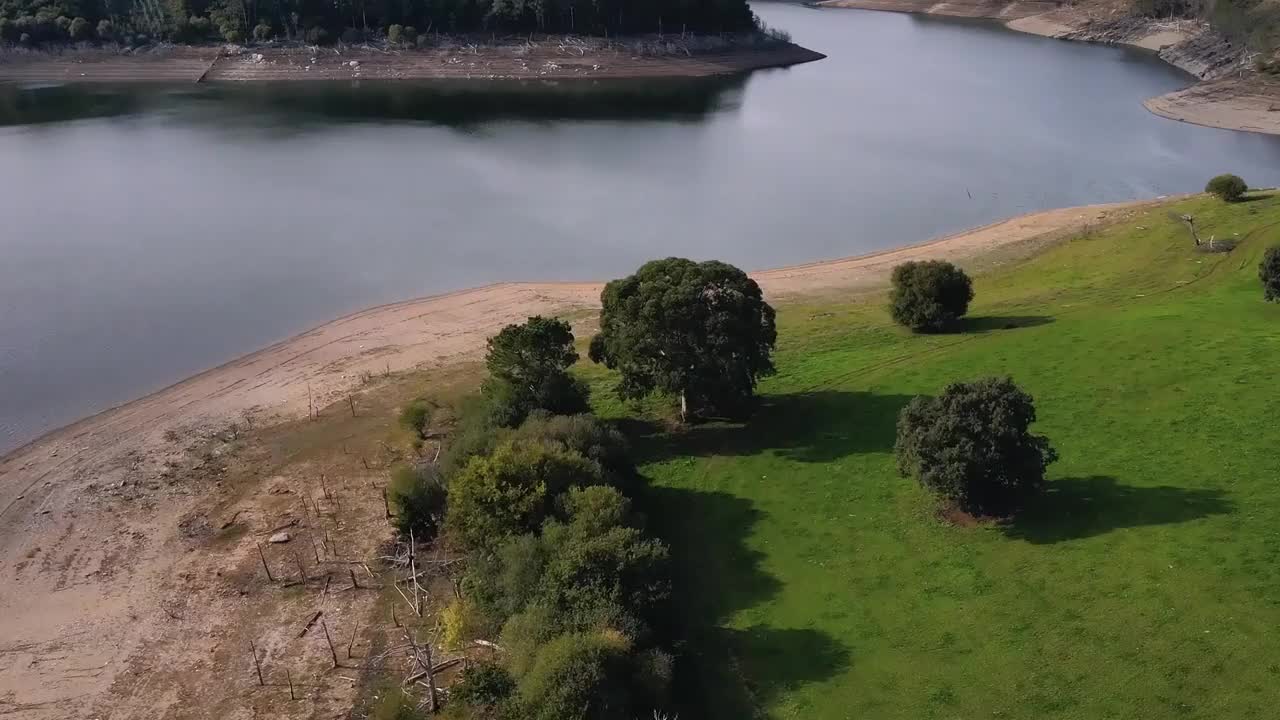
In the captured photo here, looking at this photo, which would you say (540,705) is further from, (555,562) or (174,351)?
(174,351)

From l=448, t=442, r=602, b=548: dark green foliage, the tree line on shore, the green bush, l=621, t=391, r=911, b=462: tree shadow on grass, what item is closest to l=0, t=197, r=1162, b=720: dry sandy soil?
the tree line on shore

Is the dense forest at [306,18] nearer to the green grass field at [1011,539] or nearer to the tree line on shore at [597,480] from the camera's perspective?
the green grass field at [1011,539]

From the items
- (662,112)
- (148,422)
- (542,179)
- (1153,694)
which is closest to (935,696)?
(1153,694)

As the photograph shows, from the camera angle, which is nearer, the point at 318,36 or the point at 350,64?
the point at 350,64

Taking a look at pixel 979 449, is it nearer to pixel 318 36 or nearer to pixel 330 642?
pixel 330 642

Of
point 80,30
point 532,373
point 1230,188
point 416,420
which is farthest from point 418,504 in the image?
point 80,30

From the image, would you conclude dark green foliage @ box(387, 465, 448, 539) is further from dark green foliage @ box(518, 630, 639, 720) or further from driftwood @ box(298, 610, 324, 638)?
dark green foliage @ box(518, 630, 639, 720)
